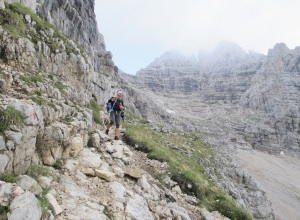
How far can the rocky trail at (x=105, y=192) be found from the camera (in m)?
7.63

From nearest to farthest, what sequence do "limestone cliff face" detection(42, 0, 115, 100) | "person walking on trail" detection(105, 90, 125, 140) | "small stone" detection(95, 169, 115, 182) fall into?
1. "small stone" detection(95, 169, 115, 182)
2. "person walking on trail" detection(105, 90, 125, 140)
3. "limestone cliff face" detection(42, 0, 115, 100)

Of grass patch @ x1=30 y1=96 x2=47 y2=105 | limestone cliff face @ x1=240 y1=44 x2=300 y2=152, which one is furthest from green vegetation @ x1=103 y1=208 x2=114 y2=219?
limestone cliff face @ x1=240 y1=44 x2=300 y2=152

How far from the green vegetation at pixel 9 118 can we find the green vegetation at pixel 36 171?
1.52 meters

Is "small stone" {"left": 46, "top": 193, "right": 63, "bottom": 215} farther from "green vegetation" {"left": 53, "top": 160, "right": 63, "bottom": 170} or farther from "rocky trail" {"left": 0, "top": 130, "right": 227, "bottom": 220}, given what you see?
"green vegetation" {"left": 53, "top": 160, "right": 63, "bottom": 170}

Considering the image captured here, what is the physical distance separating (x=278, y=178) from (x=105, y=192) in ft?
355

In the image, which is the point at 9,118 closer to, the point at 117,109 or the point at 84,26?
the point at 117,109

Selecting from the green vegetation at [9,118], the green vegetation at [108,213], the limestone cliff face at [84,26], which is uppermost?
the limestone cliff face at [84,26]

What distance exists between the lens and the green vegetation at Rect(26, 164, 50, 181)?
28.2 ft

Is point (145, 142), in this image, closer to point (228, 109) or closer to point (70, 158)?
point (70, 158)

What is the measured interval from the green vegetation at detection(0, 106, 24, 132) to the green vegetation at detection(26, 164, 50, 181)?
5.00 feet

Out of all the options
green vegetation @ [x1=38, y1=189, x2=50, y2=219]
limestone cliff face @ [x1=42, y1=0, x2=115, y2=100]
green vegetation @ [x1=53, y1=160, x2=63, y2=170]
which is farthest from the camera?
limestone cliff face @ [x1=42, y1=0, x2=115, y2=100]

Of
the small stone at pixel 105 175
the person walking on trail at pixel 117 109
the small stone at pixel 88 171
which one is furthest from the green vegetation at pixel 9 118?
the person walking on trail at pixel 117 109

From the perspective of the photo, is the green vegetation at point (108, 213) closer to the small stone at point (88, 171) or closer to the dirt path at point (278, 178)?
the small stone at point (88, 171)

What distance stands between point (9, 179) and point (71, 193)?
2.17 meters
